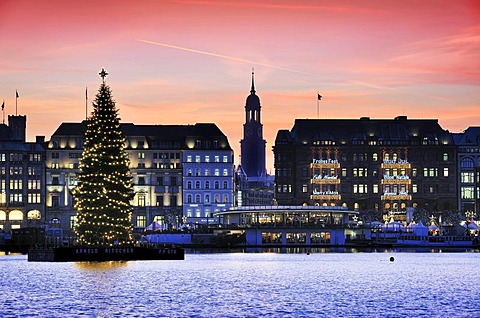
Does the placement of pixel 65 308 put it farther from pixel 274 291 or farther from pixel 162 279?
pixel 162 279

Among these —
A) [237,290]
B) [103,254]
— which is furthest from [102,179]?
[237,290]

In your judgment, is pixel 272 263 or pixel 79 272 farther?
pixel 272 263

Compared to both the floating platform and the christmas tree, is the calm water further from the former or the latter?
the christmas tree

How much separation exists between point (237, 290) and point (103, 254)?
30.2 m

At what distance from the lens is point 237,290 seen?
107688mm

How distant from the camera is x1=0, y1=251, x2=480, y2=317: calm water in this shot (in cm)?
8775

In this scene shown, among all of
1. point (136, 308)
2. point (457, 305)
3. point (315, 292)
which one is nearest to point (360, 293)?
point (315, 292)

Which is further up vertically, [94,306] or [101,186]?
[101,186]

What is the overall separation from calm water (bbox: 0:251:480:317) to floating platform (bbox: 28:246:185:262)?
4.10 feet

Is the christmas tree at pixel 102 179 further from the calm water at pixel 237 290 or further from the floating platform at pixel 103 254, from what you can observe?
the calm water at pixel 237 290

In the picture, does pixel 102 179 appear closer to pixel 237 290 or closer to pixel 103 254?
pixel 103 254

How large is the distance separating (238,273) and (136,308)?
45344mm

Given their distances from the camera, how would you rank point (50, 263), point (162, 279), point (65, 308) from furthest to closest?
point (50, 263) → point (162, 279) → point (65, 308)

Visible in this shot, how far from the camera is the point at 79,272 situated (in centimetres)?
12619
